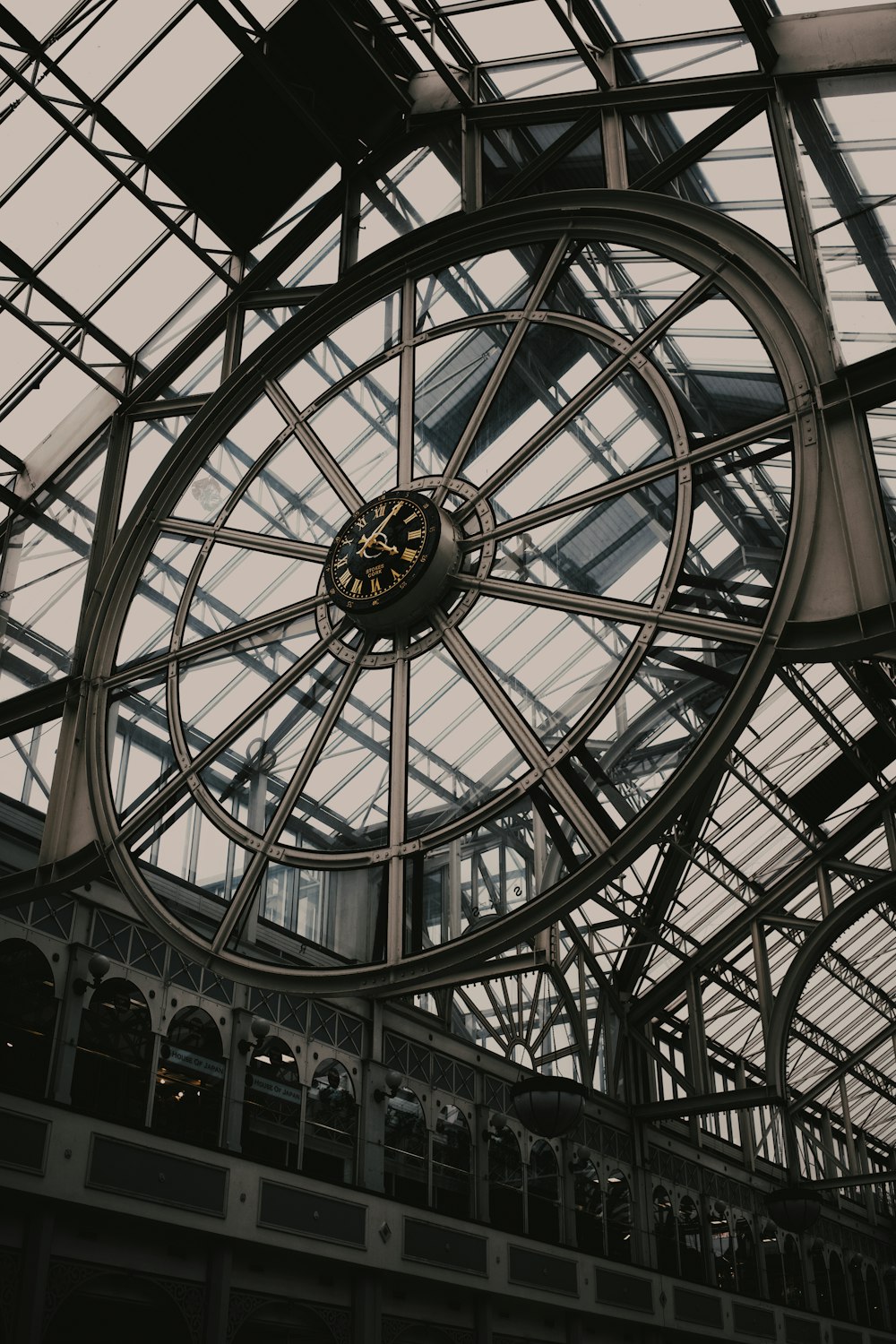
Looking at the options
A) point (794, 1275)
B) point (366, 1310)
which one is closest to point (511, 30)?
point (366, 1310)

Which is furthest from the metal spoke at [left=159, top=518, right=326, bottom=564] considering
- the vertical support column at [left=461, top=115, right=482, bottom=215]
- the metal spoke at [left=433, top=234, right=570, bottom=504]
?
the vertical support column at [left=461, top=115, right=482, bottom=215]

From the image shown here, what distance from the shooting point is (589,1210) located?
33688 millimetres

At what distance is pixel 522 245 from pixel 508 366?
79.3 inches

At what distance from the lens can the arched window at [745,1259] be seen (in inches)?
1593

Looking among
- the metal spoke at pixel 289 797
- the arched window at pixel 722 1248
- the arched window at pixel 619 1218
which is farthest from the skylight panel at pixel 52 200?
the arched window at pixel 722 1248

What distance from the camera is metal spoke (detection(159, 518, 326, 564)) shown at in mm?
17828

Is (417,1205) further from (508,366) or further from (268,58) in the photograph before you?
(268,58)

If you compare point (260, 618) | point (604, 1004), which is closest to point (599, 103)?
point (260, 618)

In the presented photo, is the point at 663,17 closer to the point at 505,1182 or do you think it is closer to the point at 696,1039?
the point at 505,1182

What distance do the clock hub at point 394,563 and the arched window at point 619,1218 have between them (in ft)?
77.8

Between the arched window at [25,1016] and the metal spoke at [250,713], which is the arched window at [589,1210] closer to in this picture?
the arched window at [25,1016]

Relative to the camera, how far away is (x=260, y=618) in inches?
697

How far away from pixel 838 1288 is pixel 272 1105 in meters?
31.0

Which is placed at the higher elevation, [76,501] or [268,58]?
[268,58]
